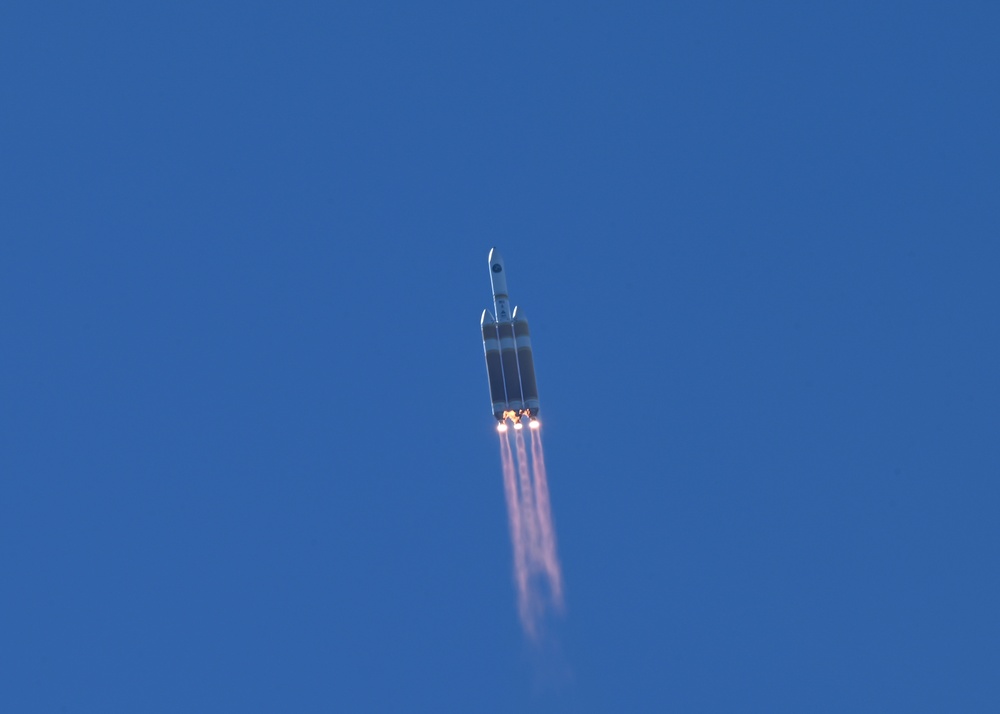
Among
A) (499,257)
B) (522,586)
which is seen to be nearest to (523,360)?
(499,257)

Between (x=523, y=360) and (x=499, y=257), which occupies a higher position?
(x=499, y=257)

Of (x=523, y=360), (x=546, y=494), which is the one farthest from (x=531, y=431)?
(x=523, y=360)

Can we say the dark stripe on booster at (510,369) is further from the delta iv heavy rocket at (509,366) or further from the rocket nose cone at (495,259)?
the rocket nose cone at (495,259)

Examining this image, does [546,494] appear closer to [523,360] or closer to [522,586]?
[522,586]

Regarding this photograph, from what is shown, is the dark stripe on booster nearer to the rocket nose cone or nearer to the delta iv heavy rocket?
the delta iv heavy rocket

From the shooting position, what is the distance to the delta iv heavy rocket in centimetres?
9500

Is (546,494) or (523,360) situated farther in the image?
(546,494)

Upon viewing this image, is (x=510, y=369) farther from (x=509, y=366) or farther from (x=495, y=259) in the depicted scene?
(x=495, y=259)

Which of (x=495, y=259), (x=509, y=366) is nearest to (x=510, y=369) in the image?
(x=509, y=366)

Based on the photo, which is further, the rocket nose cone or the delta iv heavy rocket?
the rocket nose cone

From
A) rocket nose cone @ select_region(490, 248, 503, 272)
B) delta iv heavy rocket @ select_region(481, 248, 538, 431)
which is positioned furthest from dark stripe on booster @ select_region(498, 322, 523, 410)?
rocket nose cone @ select_region(490, 248, 503, 272)

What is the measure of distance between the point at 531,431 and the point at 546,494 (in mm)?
3271

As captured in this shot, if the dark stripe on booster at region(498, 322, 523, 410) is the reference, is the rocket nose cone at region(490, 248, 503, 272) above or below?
above

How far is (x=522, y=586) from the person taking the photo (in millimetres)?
107125
